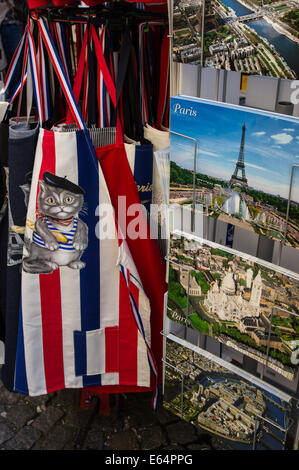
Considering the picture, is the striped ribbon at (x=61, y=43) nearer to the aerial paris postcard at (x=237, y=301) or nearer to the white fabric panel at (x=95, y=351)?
the aerial paris postcard at (x=237, y=301)

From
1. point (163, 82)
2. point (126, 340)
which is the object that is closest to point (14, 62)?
point (163, 82)

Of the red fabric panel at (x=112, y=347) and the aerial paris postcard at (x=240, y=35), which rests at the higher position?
the aerial paris postcard at (x=240, y=35)

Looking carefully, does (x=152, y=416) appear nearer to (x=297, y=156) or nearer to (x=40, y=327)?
(x=40, y=327)

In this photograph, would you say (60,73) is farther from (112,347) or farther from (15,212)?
(112,347)

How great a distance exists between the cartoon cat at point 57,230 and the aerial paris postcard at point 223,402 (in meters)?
0.44

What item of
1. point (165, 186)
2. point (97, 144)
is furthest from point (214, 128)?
point (97, 144)

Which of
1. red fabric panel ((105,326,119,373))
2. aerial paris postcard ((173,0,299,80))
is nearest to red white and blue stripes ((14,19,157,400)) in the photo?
red fabric panel ((105,326,119,373))

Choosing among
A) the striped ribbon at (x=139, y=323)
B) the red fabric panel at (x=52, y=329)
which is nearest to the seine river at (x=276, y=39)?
the striped ribbon at (x=139, y=323)

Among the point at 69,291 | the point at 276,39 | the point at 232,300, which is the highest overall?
the point at 276,39

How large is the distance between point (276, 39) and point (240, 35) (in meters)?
0.10

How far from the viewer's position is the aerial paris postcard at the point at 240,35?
1.08 meters

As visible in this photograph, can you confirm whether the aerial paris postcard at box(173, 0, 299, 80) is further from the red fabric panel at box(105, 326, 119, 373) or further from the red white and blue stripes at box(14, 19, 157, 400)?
the red fabric panel at box(105, 326, 119, 373)

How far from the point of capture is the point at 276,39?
1.10 metres

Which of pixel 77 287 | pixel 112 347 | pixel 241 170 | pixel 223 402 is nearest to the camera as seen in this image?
pixel 241 170
